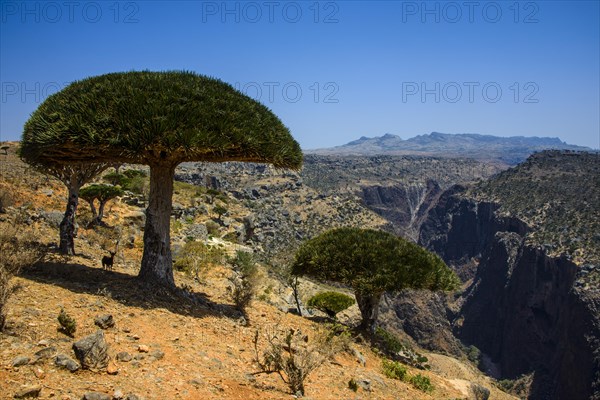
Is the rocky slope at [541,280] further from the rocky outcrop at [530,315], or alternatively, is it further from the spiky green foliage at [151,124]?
the spiky green foliage at [151,124]

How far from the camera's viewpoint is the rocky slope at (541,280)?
79956mm

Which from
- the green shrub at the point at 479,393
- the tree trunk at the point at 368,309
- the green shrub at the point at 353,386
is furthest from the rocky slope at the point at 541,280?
the green shrub at the point at 353,386

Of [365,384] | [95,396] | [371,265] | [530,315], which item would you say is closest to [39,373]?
[95,396]

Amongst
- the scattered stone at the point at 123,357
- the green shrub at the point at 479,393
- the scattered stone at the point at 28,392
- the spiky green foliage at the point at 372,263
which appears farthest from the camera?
the spiky green foliage at the point at 372,263

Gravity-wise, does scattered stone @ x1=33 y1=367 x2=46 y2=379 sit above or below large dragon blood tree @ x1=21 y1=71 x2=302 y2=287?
below

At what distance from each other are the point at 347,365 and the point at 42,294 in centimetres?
767

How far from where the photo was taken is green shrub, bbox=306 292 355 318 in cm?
1981

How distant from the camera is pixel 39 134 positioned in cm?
1076

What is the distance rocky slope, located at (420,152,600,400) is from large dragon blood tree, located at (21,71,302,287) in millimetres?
81875

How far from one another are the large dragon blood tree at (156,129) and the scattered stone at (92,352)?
4.71 meters

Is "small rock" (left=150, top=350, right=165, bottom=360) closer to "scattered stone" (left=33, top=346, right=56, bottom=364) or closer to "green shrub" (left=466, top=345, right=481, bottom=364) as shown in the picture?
"scattered stone" (left=33, top=346, right=56, bottom=364)

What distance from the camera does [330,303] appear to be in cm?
2009

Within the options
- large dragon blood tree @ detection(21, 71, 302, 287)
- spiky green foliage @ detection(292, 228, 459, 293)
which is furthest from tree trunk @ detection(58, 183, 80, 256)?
spiky green foliage @ detection(292, 228, 459, 293)

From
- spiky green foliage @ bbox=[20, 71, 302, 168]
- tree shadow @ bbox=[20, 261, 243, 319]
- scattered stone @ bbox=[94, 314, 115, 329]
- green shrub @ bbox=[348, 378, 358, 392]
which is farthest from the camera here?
tree shadow @ bbox=[20, 261, 243, 319]
